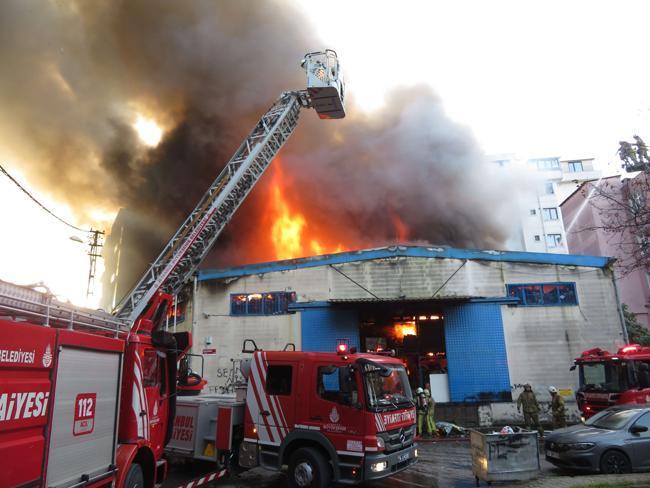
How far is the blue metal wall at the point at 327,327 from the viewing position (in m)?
15.1

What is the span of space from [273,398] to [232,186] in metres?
8.12

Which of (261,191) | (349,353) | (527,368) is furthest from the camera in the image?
(261,191)

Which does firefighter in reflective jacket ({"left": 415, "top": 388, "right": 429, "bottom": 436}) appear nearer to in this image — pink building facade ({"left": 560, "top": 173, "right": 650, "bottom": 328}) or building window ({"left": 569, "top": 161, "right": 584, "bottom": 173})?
pink building facade ({"left": 560, "top": 173, "right": 650, "bottom": 328})

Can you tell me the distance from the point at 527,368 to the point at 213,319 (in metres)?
11.0

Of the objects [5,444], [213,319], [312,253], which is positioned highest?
[312,253]

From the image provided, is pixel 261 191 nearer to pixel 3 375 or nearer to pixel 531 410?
pixel 531 410

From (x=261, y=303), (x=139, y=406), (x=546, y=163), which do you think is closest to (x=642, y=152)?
(x=139, y=406)

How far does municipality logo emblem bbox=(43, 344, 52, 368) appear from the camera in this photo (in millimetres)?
3868

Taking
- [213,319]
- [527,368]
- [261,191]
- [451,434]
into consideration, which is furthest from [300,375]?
[261,191]

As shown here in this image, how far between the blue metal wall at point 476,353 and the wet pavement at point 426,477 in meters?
4.86

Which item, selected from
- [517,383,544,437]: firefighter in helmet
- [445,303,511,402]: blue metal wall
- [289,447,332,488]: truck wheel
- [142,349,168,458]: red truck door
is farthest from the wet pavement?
[445,303,511,402]: blue metal wall

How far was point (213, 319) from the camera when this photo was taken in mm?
15703

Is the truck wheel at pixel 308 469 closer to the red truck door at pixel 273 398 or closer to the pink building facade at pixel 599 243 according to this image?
the red truck door at pixel 273 398

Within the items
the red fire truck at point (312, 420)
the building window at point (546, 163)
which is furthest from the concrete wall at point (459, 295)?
the building window at point (546, 163)
